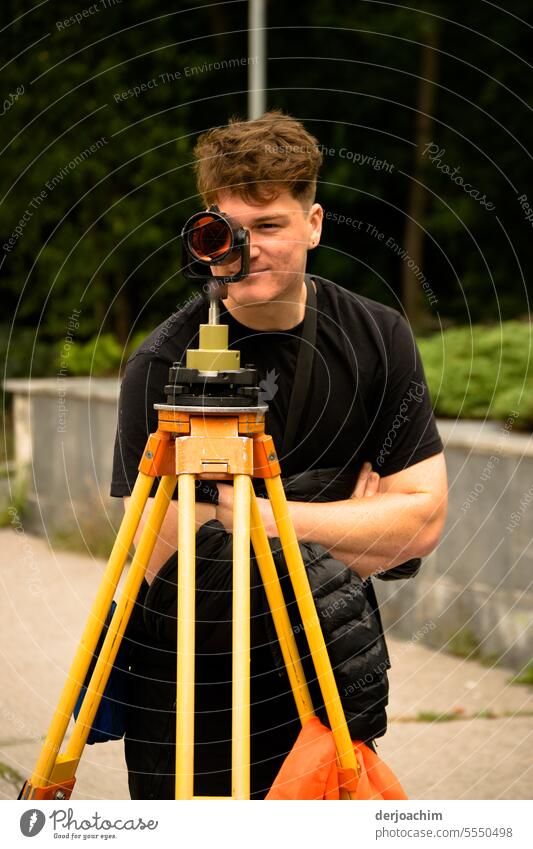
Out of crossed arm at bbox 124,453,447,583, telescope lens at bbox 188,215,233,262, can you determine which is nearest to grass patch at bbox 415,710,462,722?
crossed arm at bbox 124,453,447,583

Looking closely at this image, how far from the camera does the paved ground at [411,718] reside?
444cm

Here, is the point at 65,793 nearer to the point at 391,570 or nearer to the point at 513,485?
the point at 391,570

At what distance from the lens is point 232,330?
272 cm

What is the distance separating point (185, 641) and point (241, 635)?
0.34ft

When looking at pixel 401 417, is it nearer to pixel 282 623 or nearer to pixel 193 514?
pixel 282 623

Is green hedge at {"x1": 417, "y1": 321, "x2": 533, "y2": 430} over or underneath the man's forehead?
underneath

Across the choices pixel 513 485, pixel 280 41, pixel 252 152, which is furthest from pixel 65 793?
pixel 280 41

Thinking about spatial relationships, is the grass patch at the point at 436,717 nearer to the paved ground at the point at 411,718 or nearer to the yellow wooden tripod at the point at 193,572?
the paved ground at the point at 411,718

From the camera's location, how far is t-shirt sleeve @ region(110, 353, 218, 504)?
2660mm

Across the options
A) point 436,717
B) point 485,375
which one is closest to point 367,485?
point 436,717

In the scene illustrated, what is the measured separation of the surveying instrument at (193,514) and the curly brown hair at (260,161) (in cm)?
22

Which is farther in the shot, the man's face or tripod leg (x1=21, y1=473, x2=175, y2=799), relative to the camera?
the man's face

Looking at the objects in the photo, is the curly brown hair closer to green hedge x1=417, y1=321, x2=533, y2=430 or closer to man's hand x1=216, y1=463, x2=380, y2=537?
man's hand x1=216, y1=463, x2=380, y2=537

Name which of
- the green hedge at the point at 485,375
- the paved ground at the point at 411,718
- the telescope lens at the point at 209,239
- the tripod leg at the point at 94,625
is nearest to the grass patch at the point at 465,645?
the paved ground at the point at 411,718
